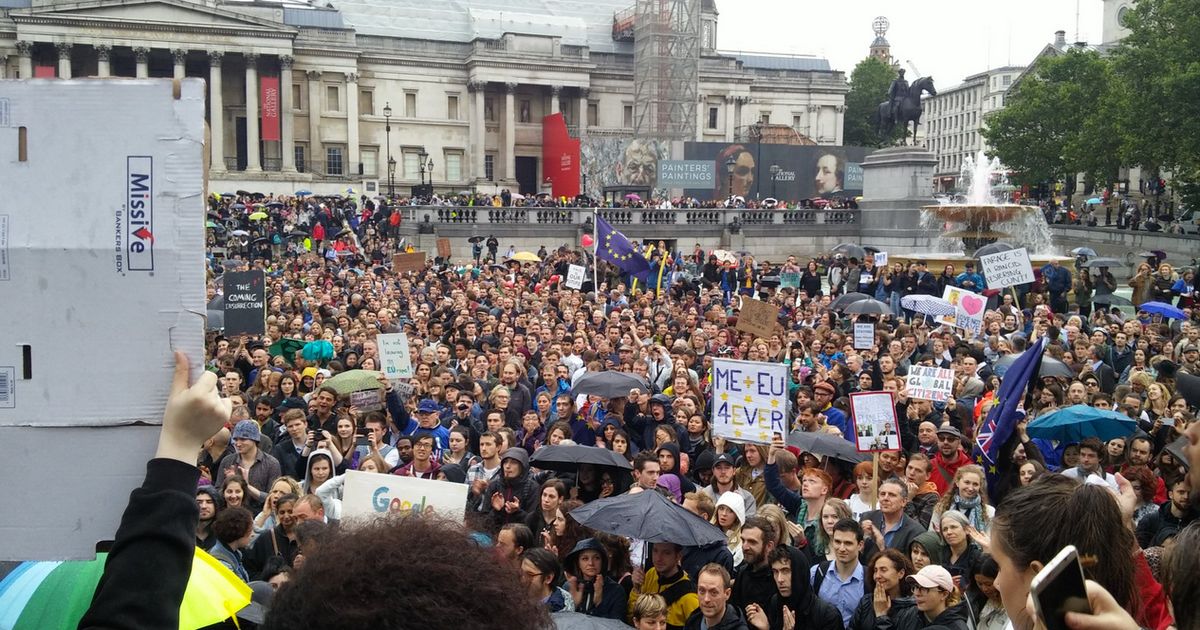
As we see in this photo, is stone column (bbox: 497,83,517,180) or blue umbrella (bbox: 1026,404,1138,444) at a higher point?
stone column (bbox: 497,83,517,180)

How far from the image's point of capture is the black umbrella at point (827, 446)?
9.40 metres

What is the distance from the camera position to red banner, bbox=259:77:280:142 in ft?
228

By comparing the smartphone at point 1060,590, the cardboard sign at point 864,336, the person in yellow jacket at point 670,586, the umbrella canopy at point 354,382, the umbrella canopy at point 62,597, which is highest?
the smartphone at point 1060,590

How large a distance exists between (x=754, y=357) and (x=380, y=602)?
13.5m

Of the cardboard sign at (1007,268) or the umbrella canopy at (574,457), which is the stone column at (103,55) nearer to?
the cardboard sign at (1007,268)

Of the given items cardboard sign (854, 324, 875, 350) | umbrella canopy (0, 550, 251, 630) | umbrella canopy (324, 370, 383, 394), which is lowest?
umbrella canopy (324, 370, 383, 394)

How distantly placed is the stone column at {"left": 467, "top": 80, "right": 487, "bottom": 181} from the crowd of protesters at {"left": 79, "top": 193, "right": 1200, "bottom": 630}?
199ft

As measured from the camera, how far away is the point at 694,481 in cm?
982

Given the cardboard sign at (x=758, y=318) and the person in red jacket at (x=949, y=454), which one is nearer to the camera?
the person in red jacket at (x=949, y=454)

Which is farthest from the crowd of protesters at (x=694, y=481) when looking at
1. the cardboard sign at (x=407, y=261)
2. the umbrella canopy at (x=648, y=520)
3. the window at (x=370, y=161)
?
the window at (x=370, y=161)

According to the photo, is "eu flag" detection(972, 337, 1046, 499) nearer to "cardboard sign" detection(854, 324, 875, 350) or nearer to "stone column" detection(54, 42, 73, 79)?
"cardboard sign" detection(854, 324, 875, 350)

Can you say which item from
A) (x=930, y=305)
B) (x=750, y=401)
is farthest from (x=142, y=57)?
(x=750, y=401)

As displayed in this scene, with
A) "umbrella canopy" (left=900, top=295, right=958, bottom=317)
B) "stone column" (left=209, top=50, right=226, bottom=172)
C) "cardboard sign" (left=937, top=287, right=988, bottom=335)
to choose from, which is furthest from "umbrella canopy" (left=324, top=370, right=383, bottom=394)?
"stone column" (left=209, top=50, right=226, bottom=172)

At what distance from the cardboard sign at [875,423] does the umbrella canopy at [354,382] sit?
5.30 meters
